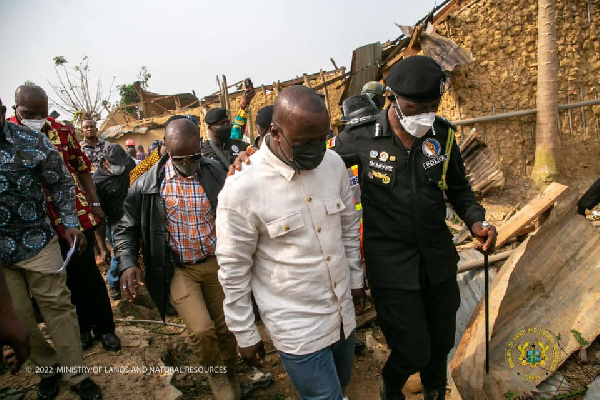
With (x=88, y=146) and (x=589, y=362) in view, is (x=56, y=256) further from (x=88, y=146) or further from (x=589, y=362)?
(x=589, y=362)

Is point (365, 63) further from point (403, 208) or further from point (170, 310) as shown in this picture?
point (403, 208)

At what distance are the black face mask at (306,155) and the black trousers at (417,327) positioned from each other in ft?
3.07

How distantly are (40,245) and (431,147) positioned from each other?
8.19 feet

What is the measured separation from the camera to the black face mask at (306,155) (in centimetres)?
169

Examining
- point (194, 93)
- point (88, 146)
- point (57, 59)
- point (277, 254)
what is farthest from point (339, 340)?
point (57, 59)

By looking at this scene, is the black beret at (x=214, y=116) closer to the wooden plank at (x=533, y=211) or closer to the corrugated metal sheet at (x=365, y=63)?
the wooden plank at (x=533, y=211)

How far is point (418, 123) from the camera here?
2131 millimetres

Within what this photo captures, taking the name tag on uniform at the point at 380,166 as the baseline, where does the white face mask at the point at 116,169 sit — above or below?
above

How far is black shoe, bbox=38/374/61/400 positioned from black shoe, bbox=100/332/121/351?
0.58 metres

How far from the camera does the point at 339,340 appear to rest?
1.96 metres

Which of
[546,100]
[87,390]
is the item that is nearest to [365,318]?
[87,390]

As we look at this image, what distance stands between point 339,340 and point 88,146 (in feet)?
15.4

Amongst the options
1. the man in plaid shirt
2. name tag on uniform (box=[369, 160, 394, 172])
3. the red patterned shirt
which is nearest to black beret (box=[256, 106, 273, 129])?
the man in plaid shirt

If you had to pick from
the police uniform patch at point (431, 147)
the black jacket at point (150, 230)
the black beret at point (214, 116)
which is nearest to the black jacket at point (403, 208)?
the police uniform patch at point (431, 147)
